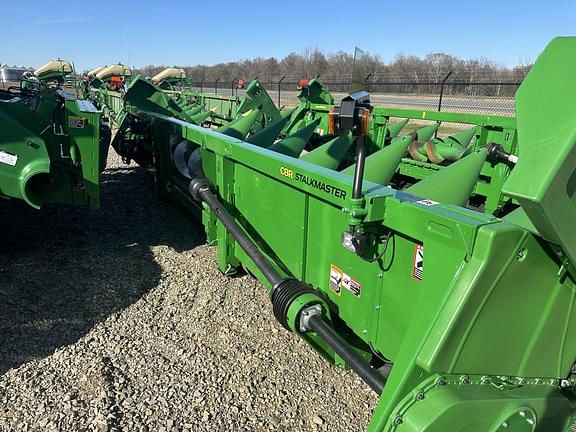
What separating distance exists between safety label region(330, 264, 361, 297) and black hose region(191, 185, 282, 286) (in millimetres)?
291

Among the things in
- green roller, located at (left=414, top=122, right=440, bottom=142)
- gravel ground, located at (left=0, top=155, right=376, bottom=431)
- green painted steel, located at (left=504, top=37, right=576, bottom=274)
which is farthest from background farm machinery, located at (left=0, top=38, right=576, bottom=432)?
green roller, located at (left=414, top=122, right=440, bottom=142)

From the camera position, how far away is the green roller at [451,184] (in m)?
2.26

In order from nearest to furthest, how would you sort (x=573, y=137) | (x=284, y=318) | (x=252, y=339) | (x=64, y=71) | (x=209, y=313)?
(x=573, y=137) < (x=284, y=318) < (x=252, y=339) < (x=209, y=313) < (x=64, y=71)

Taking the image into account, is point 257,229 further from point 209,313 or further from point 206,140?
point 206,140

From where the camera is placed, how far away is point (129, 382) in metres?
2.68

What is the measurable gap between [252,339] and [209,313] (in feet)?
1.58

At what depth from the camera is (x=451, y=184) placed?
93.7 inches

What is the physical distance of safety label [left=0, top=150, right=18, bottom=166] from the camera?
342cm

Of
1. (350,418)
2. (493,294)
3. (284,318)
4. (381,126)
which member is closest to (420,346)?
(493,294)

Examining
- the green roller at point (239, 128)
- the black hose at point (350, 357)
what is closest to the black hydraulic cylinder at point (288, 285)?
the black hose at point (350, 357)

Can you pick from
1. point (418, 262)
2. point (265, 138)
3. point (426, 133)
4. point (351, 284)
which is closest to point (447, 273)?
point (418, 262)

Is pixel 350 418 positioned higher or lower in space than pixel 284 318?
lower

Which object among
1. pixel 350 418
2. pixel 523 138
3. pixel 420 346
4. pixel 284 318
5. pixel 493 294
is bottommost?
pixel 350 418

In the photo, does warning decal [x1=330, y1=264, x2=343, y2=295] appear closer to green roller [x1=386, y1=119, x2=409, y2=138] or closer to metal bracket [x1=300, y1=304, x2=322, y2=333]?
metal bracket [x1=300, y1=304, x2=322, y2=333]
